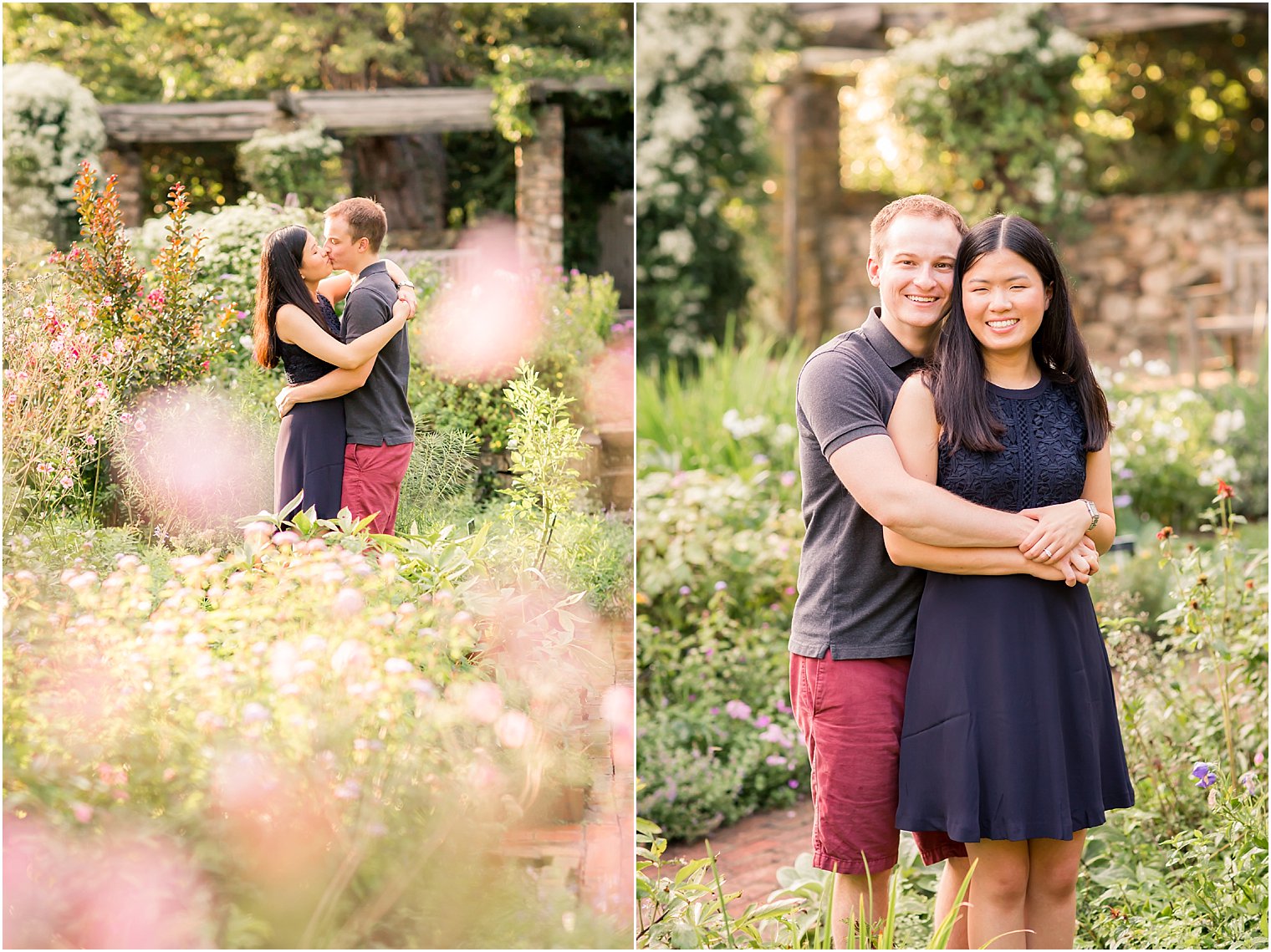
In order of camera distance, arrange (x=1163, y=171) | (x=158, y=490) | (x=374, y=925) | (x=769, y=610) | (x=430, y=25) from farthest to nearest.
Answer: (x=1163, y=171), (x=769, y=610), (x=430, y=25), (x=158, y=490), (x=374, y=925)

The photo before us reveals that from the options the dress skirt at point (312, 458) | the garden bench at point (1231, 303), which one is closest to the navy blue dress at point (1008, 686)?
the dress skirt at point (312, 458)

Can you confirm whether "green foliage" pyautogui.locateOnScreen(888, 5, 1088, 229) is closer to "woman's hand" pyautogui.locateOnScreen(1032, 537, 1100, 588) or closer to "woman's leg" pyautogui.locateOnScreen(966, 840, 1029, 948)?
"woman's hand" pyautogui.locateOnScreen(1032, 537, 1100, 588)

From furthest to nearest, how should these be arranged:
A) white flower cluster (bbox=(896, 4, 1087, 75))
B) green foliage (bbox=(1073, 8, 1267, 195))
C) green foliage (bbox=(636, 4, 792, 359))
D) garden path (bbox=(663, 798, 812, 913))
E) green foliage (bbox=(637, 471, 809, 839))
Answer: green foliage (bbox=(1073, 8, 1267, 195))
white flower cluster (bbox=(896, 4, 1087, 75))
green foliage (bbox=(636, 4, 792, 359))
green foliage (bbox=(637, 471, 809, 839))
garden path (bbox=(663, 798, 812, 913))

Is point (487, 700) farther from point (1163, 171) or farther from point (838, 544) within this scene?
point (1163, 171)

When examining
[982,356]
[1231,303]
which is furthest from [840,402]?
[1231,303]

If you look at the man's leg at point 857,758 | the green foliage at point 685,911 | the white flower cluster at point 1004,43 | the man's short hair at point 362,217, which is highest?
the white flower cluster at point 1004,43

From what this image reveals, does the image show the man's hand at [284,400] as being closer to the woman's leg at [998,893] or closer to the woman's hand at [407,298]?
the woman's hand at [407,298]

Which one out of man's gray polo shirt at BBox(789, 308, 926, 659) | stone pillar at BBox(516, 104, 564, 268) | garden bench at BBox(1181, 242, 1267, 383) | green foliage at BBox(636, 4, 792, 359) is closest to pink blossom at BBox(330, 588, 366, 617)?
man's gray polo shirt at BBox(789, 308, 926, 659)

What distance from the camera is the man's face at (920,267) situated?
2027mm

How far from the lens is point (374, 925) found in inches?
75.8

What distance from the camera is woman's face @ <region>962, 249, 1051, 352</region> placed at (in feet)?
6.37

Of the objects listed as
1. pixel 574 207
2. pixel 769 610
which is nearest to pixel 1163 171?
pixel 769 610

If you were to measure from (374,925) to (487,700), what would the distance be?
1.46 ft

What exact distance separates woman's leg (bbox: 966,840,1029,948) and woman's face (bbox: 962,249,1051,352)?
0.95 metres
